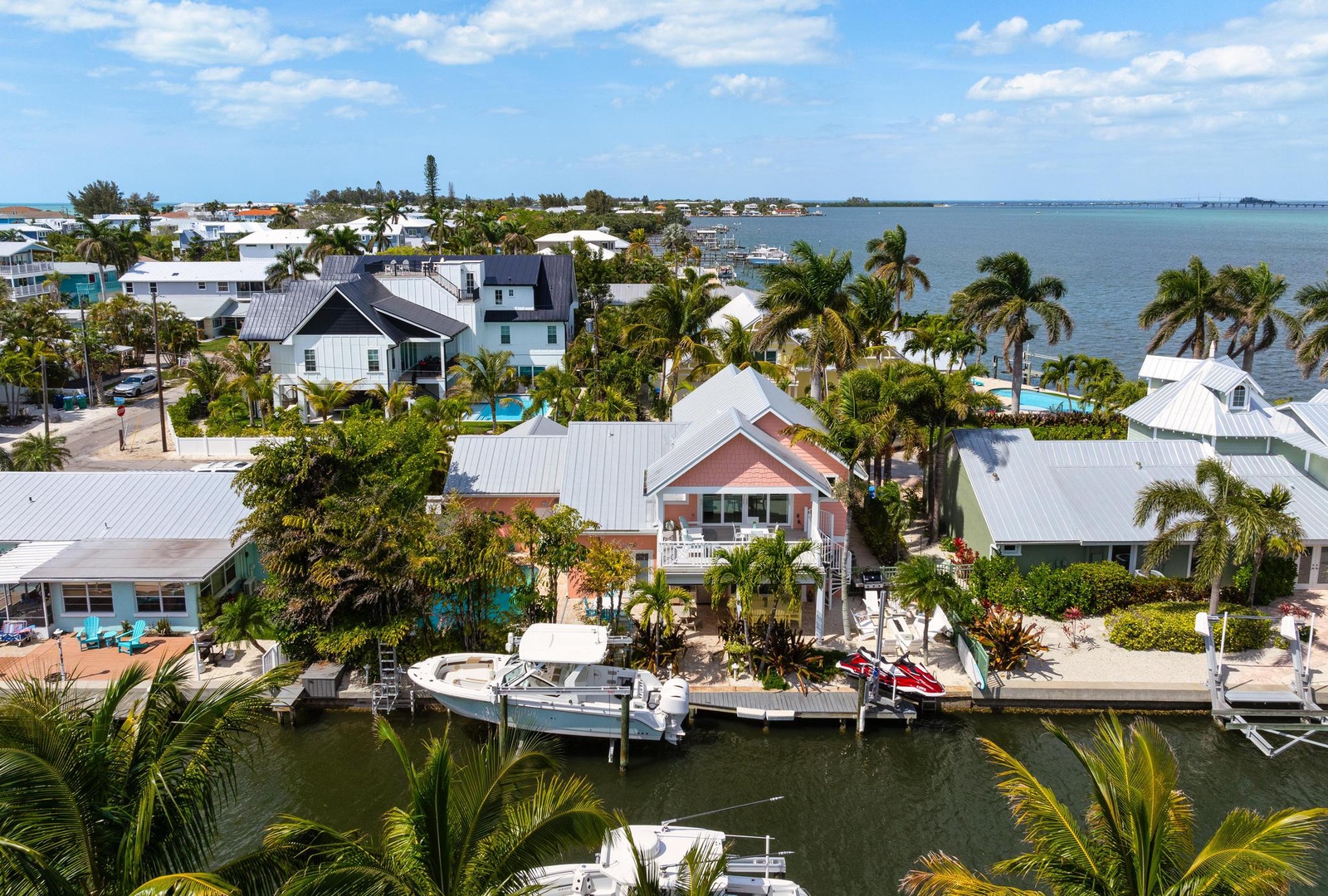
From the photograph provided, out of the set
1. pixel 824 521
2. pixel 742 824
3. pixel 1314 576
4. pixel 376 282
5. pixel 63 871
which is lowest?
Result: pixel 742 824

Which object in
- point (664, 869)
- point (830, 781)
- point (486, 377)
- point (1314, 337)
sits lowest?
point (830, 781)

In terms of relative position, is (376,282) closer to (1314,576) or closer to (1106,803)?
(1314,576)

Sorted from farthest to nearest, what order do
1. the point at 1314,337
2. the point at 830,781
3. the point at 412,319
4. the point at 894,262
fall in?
the point at 894,262
the point at 412,319
the point at 1314,337
the point at 830,781

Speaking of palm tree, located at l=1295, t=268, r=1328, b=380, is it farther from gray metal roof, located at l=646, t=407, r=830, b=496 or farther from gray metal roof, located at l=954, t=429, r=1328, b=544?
gray metal roof, located at l=646, t=407, r=830, b=496

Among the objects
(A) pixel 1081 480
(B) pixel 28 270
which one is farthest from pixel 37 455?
(B) pixel 28 270

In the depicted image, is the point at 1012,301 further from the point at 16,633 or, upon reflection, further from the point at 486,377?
the point at 16,633

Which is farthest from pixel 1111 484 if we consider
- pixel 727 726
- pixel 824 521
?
pixel 727 726

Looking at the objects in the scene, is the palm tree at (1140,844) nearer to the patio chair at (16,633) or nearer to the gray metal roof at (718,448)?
the gray metal roof at (718,448)
